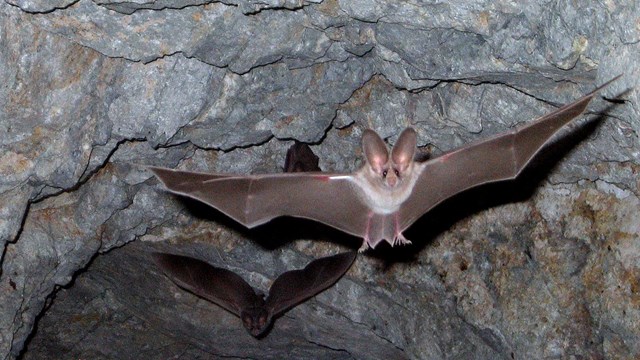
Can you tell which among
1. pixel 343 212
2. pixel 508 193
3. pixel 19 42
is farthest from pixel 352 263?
pixel 19 42

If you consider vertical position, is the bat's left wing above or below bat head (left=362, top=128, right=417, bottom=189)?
below

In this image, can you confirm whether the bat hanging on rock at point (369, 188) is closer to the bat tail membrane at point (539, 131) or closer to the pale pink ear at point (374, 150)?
the bat tail membrane at point (539, 131)

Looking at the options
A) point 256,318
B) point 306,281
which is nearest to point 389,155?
point 306,281

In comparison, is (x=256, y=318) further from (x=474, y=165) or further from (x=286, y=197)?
(x=474, y=165)

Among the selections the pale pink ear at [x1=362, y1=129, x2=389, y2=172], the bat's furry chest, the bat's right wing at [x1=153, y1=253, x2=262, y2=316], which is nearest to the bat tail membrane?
the bat's furry chest

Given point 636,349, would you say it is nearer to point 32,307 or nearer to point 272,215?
point 272,215

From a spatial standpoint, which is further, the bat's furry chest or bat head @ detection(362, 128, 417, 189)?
the bat's furry chest

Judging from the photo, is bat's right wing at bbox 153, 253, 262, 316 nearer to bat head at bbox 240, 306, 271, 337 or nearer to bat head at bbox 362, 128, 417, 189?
bat head at bbox 240, 306, 271, 337
